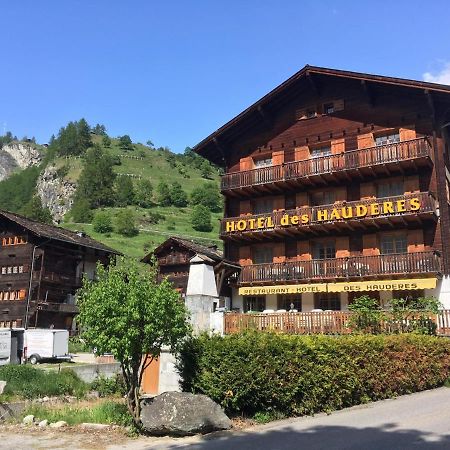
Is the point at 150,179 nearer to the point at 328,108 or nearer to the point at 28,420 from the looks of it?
→ the point at 328,108

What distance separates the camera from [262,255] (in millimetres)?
32375

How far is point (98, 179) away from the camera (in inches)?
5433

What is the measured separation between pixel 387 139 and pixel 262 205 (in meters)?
8.27

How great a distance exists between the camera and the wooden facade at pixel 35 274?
153 ft

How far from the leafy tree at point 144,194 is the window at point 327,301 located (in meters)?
105

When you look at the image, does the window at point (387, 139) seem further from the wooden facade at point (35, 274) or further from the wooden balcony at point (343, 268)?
the wooden facade at point (35, 274)

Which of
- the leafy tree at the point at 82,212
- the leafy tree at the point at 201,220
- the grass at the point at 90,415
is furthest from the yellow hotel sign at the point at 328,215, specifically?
the leafy tree at the point at 82,212

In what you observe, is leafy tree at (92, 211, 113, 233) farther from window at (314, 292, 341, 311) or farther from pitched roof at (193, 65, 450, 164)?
window at (314, 292, 341, 311)

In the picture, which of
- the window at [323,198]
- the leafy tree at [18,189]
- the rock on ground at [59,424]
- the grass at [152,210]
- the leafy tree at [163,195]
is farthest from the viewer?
the leafy tree at [18,189]

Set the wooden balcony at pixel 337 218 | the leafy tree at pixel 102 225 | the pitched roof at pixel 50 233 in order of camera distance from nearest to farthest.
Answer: the wooden balcony at pixel 337 218 < the pitched roof at pixel 50 233 < the leafy tree at pixel 102 225

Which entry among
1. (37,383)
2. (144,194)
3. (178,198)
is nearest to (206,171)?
(178,198)

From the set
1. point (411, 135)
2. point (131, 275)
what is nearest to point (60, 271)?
point (411, 135)

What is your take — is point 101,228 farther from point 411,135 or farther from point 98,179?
point 411,135

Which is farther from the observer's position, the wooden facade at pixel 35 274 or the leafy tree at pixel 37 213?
the leafy tree at pixel 37 213
